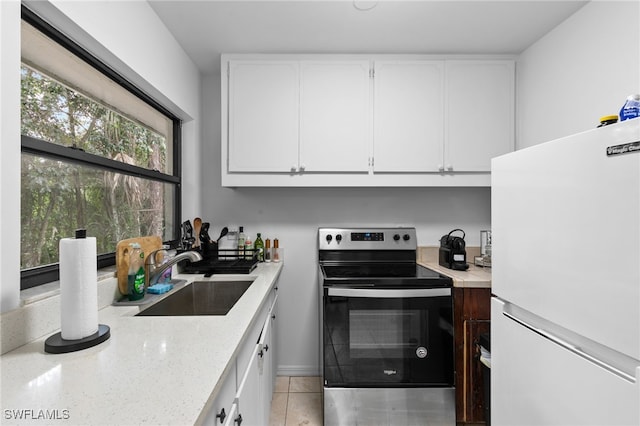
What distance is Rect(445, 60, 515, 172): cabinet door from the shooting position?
213 centimetres

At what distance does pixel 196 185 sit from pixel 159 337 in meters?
1.57

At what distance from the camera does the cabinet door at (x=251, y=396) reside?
1.07 meters

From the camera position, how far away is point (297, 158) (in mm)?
2111

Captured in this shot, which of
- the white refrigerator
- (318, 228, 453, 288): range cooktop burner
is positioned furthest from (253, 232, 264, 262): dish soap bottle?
the white refrigerator

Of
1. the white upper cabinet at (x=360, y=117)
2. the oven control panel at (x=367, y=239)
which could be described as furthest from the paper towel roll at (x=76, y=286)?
the oven control panel at (x=367, y=239)

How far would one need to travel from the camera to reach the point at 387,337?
1768mm

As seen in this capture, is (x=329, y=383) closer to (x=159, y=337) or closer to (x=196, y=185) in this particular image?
(x=159, y=337)

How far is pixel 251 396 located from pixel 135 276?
705 millimetres

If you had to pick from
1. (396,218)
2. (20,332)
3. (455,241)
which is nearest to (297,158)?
(396,218)

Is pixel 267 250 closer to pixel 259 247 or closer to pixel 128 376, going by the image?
pixel 259 247

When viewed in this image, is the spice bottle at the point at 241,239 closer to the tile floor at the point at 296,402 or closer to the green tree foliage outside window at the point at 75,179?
the green tree foliage outside window at the point at 75,179

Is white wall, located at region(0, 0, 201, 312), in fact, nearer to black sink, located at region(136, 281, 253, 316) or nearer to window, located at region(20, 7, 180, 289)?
window, located at region(20, 7, 180, 289)

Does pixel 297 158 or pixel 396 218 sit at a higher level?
pixel 297 158

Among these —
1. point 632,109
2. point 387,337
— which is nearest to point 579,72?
point 632,109
